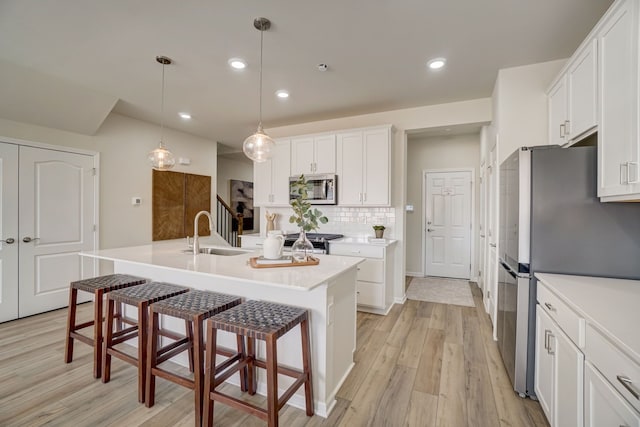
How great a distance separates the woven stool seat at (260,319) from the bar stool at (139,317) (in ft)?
2.13

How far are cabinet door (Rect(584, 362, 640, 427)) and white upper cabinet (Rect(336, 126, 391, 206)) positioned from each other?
279 centimetres

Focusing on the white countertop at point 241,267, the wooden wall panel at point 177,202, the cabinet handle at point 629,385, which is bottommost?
the cabinet handle at point 629,385

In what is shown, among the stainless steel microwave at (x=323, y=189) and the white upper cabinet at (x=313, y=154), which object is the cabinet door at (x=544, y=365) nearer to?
the stainless steel microwave at (x=323, y=189)

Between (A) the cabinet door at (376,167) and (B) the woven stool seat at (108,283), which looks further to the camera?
(A) the cabinet door at (376,167)

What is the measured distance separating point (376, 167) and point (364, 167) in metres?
0.17

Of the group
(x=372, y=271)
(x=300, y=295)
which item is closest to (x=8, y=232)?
(x=300, y=295)

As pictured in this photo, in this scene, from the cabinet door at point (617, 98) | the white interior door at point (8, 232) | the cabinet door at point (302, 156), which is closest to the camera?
the cabinet door at point (617, 98)

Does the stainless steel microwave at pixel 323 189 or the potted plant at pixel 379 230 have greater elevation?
the stainless steel microwave at pixel 323 189

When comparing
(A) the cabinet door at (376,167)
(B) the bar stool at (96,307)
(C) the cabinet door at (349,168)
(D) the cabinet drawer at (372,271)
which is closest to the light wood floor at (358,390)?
(B) the bar stool at (96,307)

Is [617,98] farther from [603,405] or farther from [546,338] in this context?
[603,405]

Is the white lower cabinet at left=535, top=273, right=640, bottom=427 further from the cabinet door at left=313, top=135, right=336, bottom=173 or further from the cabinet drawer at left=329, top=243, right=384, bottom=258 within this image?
the cabinet door at left=313, top=135, right=336, bottom=173

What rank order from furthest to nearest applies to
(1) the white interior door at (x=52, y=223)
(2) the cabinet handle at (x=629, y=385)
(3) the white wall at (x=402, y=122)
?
(3) the white wall at (x=402, y=122) < (1) the white interior door at (x=52, y=223) < (2) the cabinet handle at (x=629, y=385)

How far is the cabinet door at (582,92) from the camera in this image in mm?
1865

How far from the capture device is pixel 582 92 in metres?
2.03
